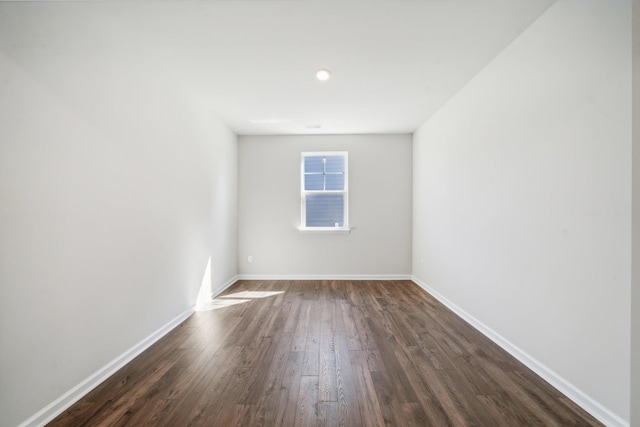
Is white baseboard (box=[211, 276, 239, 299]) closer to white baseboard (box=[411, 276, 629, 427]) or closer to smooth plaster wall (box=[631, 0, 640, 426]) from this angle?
white baseboard (box=[411, 276, 629, 427])

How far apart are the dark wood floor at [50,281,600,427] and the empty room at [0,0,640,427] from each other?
0.05 feet

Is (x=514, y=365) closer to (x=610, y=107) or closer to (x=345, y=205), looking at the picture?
(x=610, y=107)

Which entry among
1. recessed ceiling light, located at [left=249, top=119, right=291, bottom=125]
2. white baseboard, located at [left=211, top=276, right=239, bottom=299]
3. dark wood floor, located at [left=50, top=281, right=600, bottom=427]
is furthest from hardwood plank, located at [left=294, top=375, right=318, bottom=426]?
recessed ceiling light, located at [left=249, top=119, right=291, bottom=125]

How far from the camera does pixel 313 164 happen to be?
16.2 ft

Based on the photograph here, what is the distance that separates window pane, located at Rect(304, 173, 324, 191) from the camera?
4934 mm

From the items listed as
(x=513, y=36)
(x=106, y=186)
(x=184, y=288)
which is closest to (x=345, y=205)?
(x=184, y=288)

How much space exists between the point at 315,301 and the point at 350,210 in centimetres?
186

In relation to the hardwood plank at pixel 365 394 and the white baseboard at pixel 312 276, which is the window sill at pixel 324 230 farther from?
the hardwood plank at pixel 365 394

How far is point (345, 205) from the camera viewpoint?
193 inches

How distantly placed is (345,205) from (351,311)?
84.7 inches

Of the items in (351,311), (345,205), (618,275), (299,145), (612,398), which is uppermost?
(299,145)

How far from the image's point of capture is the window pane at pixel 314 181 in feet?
16.2

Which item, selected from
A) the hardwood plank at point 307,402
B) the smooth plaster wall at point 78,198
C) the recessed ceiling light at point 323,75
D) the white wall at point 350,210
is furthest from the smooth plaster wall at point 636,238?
the white wall at point 350,210

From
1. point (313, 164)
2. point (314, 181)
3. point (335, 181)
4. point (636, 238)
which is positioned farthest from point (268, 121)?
point (636, 238)
